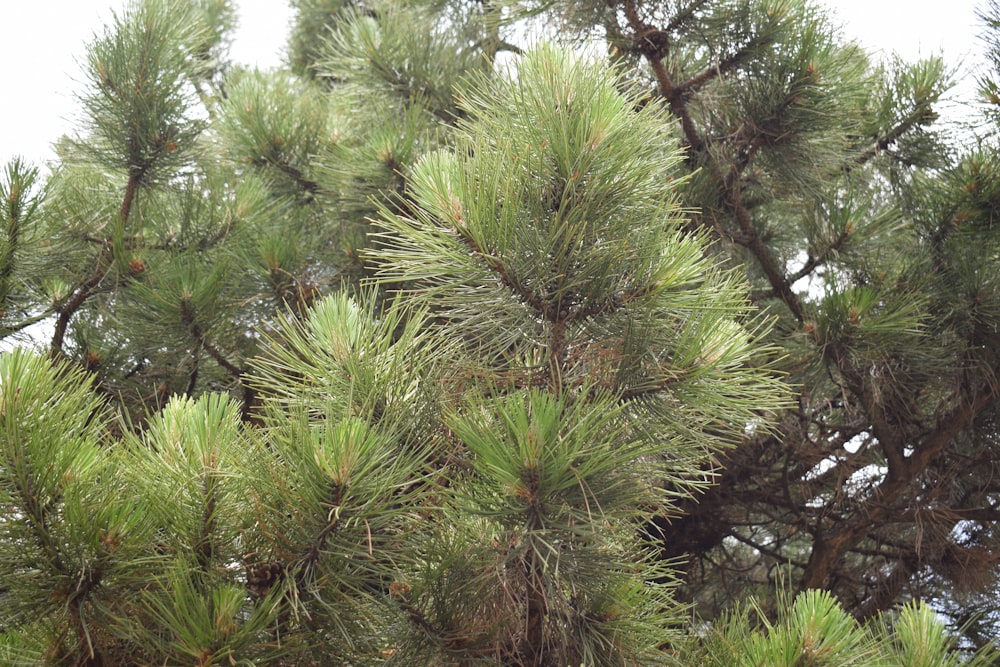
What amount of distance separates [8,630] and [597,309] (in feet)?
2.40

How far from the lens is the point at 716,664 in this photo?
4.10 feet

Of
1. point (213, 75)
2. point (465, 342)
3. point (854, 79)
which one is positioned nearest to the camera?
point (465, 342)

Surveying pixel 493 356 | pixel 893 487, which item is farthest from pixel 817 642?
pixel 893 487

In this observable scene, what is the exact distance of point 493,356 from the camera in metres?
1.27

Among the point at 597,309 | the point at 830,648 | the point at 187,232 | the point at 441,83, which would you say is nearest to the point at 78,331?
the point at 187,232

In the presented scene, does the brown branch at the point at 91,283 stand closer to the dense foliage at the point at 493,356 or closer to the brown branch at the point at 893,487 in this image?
the dense foliage at the point at 493,356

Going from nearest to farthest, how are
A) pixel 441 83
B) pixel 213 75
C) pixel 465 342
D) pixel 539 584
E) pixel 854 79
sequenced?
pixel 539 584 < pixel 465 342 < pixel 854 79 < pixel 441 83 < pixel 213 75

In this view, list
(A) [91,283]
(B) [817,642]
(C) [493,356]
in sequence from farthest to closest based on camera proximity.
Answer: (A) [91,283]
(C) [493,356]
(B) [817,642]

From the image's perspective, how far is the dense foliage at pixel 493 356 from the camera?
3.47 ft

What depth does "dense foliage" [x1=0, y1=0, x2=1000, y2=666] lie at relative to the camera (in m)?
1.06

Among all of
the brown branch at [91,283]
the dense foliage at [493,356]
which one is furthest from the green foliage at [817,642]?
the brown branch at [91,283]

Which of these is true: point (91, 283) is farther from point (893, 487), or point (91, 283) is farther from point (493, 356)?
point (893, 487)

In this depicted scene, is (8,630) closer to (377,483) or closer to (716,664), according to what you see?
(377,483)

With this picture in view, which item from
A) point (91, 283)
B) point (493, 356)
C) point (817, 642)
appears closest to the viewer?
point (817, 642)
